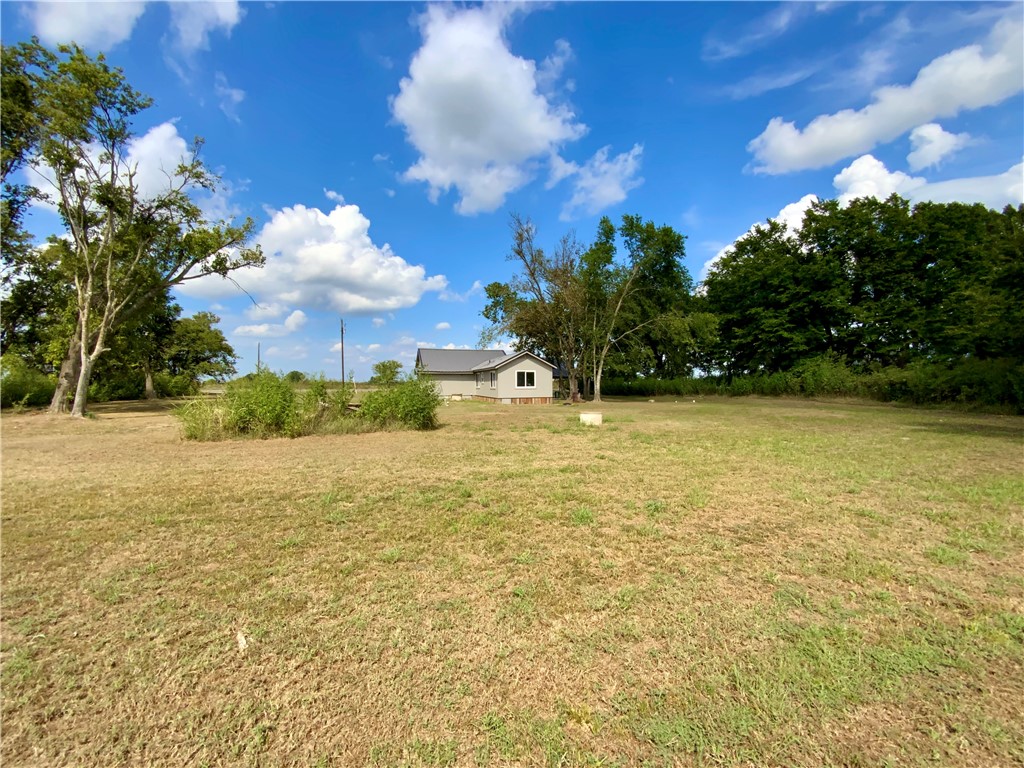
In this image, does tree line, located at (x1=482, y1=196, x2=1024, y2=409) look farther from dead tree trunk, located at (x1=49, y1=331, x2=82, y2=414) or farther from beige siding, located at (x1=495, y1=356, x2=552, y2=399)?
dead tree trunk, located at (x1=49, y1=331, x2=82, y2=414)

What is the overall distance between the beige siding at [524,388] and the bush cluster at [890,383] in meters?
10.0

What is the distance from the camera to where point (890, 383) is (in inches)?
818

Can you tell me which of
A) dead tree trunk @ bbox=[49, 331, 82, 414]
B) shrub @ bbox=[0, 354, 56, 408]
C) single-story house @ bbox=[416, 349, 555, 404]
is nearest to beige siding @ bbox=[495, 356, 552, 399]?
single-story house @ bbox=[416, 349, 555, 404]

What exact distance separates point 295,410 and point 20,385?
19.0 m

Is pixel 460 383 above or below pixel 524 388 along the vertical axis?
above

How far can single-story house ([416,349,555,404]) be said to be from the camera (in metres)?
29.6

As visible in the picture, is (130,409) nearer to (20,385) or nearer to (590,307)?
(20,385)

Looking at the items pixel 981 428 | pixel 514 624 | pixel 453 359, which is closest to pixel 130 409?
pixel 453 359

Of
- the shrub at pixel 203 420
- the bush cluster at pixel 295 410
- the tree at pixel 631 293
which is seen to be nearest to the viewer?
the shrub at pixel 203 420

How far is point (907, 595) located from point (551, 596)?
7.54ft

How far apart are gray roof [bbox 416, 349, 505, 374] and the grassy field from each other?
103 ft

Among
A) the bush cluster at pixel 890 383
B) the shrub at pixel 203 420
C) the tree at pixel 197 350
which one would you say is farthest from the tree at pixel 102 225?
the bush cluster at pixel 890 383

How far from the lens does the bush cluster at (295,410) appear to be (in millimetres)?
10242

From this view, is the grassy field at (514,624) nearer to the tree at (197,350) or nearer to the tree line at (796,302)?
the tree line at (796,302)
